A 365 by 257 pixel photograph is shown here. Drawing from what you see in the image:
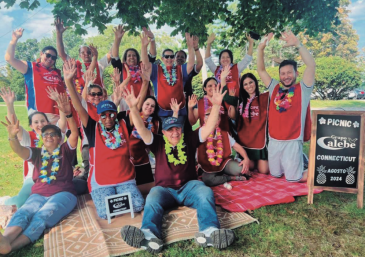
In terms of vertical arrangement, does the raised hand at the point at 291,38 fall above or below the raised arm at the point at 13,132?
above

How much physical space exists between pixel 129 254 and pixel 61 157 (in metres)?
1.89

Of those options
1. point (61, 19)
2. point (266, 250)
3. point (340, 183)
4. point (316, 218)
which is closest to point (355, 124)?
point (340, 183)

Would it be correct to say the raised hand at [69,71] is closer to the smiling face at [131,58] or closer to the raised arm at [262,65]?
the smiling face at [131,58]

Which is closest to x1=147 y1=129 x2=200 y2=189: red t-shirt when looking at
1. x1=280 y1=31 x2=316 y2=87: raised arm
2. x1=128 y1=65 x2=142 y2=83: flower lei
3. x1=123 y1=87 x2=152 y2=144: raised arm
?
x1=123 y1=87 x2=152 y2=144: raised arm

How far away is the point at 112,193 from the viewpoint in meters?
3.75

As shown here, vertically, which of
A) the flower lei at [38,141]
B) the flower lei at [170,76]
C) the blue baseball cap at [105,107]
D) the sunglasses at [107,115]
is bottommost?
the flower lei at [38,141]

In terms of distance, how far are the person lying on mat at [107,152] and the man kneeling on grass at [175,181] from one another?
443 millimetres

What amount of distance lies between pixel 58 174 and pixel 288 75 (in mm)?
4248

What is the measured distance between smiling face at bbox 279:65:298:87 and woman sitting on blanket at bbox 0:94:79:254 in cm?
373

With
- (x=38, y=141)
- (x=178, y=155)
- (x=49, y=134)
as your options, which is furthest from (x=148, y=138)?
(x=38, y=141)

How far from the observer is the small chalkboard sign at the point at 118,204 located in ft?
11.5

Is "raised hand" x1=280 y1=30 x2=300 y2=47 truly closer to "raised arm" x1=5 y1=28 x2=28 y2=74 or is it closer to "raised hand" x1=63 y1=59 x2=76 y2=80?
"raised hand" x1=63 y1=59 x2=76 y2=80

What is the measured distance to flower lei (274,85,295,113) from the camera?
4699mm

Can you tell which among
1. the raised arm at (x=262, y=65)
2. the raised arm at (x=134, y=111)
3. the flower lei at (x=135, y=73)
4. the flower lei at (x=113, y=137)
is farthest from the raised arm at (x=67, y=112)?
the raised arm at (x=262, y=65)
